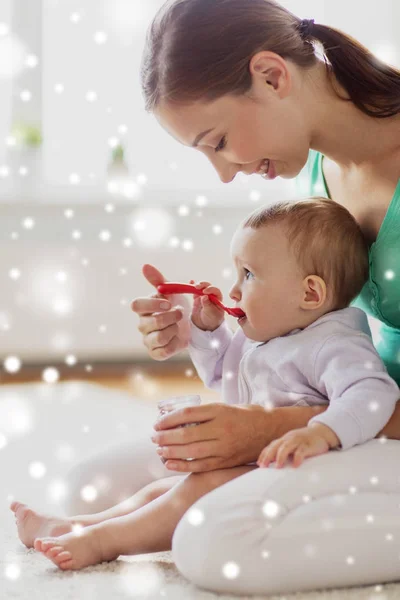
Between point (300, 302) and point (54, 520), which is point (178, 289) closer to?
point (300, 302)

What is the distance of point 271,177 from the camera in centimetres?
139

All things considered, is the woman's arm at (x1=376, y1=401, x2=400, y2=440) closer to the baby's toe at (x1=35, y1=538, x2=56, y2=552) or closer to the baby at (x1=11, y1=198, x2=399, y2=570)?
the baby at (x1=11, y1=198, x2=399, y2=570)

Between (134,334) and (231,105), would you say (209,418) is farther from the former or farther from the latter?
(134,334)

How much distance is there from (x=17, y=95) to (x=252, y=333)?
239cm

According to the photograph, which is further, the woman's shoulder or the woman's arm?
the woman's shoulder

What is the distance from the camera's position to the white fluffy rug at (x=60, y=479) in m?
1.00

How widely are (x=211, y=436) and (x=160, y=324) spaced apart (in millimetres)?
276

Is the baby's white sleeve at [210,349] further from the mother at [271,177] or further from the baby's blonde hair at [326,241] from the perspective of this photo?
the baby's blonde hair at [326,241]

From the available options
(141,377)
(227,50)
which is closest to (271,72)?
(227,50)

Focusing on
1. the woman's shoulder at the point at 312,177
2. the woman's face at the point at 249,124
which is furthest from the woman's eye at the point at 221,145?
the woman's shoulder at the point at 312,177

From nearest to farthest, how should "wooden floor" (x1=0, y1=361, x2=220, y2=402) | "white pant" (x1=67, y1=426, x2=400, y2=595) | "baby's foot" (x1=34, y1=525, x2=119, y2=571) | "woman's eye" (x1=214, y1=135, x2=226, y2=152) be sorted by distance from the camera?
"white pant" (x1=67, y1=426, x2=400, y2=595), "baby's foot" (x1=34, y1=525, x2=119, y2=571), "woman's eye" (x1=214, y1=135, x2=226, y2=152), "wooden floor" (x1=0, y1=361, x2=220, y2=402)

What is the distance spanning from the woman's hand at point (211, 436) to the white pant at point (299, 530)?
7 cm

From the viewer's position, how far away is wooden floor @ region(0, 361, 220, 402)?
2.75 meters

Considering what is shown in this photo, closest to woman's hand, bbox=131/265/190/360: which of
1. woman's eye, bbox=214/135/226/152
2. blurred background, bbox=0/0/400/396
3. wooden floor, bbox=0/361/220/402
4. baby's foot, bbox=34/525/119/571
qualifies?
woman's eye, bbox=214/135/226/152
